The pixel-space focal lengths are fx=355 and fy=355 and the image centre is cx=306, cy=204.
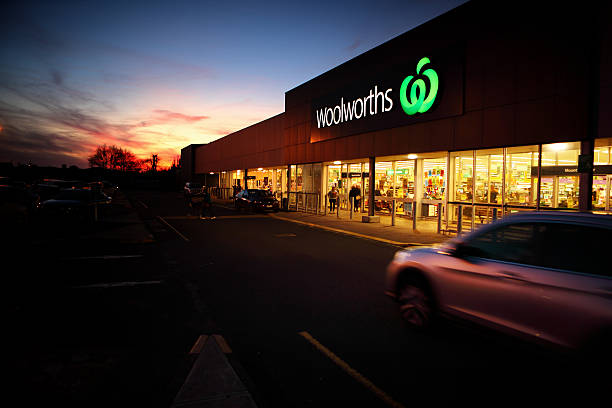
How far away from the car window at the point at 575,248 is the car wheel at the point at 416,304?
57.5 inches

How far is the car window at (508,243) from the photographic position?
3633 mm

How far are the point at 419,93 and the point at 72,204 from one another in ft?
53.9

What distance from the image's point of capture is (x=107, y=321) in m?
4.93

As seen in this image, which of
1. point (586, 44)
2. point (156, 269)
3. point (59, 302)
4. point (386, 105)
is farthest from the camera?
point (386, 105)

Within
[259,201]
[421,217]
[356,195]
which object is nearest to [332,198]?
[356,195]

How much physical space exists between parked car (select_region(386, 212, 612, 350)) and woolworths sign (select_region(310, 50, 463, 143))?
490 inches

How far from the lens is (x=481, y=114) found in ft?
46.5

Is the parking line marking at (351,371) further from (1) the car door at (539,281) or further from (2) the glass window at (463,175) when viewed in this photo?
(2) the glass window at (463,175)

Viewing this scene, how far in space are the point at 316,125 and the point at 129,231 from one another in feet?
49.4

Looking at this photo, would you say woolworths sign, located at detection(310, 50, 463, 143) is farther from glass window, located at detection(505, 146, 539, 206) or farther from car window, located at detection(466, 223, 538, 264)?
car window, located at detection(466, 223, 538, 264)

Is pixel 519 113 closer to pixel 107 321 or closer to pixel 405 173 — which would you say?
pixel 405 173

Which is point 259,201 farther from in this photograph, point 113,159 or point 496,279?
point 113,159

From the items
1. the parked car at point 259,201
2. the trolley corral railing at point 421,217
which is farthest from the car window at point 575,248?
the parked car at point 259,201

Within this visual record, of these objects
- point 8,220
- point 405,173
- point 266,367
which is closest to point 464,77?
point 405,173
